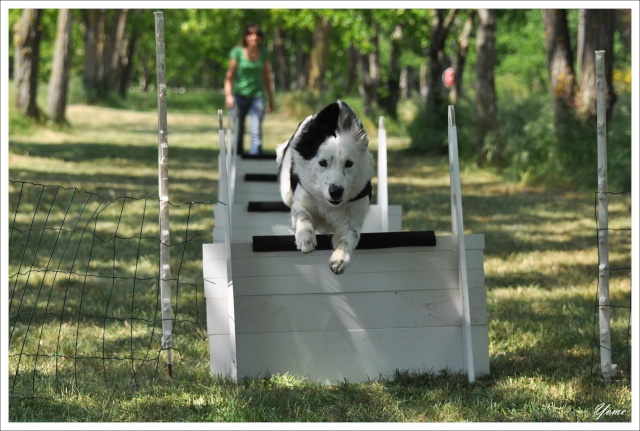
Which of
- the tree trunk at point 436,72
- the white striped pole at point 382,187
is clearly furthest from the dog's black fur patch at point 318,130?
the tree trunk at point 436,72

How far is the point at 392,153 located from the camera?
20016 millimetres

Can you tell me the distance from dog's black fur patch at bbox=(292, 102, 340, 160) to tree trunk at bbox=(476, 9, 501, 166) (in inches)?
438

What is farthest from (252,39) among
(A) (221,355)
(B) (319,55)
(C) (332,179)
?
(B) (319,55)

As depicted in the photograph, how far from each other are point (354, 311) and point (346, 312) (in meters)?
0.05

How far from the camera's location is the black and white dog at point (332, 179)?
4727 millimetres

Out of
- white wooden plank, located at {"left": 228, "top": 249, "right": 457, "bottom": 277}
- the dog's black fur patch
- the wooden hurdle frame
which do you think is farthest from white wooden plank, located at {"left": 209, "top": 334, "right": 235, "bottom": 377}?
the dog's black fur patch

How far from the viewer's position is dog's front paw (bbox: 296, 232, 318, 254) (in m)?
4.73

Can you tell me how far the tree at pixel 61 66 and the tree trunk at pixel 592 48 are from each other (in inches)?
490

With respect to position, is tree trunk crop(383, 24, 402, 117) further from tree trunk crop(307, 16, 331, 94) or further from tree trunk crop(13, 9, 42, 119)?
tree trunk crop(13, 9, 42, 119)

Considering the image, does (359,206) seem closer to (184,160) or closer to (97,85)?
(184,160)

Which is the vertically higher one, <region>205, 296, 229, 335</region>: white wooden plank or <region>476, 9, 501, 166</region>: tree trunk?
<region>476, 9, 501, 166</region>: tree trunk

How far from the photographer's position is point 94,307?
21.4 feet

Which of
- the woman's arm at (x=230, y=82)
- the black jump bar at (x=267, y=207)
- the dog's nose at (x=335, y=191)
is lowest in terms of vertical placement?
the black jump bar at (x=267, y=207)

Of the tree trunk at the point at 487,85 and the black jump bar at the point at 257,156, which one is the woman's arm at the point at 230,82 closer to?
the black jump bar at the point at 257,156
